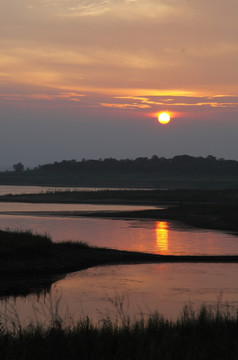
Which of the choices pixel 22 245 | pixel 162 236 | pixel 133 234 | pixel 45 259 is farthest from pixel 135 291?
pixel 133 234

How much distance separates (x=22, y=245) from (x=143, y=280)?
21.9ft

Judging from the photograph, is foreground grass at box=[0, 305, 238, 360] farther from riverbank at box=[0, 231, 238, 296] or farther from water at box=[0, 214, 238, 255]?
water at box=[0, 214, 238, 255]

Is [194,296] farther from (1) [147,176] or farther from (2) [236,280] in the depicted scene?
(1) [147,176]

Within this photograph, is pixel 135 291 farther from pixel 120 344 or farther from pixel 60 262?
pixel 120 344

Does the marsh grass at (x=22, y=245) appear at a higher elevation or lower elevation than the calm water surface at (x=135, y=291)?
higher

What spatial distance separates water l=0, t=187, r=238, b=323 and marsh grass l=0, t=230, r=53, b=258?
9.04 ft

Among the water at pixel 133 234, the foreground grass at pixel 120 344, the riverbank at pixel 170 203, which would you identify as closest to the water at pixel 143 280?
the water at pixel 133 234

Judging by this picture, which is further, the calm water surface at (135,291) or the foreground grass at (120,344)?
the calm water surface at (135,291)

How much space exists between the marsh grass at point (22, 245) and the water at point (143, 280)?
275cm

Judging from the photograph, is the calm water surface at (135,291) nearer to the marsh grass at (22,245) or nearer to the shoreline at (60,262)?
the shoreline at (60,262)

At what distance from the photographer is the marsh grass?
3191 centimetres

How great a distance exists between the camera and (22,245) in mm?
32781

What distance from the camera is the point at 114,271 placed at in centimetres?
3212

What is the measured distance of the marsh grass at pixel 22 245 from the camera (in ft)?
105
